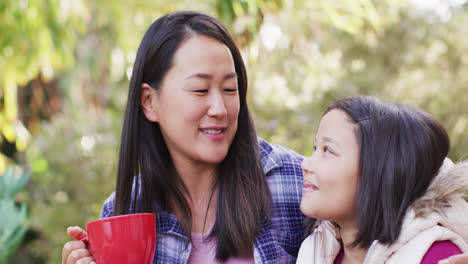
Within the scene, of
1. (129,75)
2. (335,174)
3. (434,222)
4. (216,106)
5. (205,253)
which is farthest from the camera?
(129,75)

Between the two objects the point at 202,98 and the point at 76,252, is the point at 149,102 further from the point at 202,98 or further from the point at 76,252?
the point at 76,252

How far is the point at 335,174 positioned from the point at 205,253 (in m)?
0.62

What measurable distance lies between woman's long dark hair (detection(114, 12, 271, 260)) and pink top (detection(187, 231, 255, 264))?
33 mm

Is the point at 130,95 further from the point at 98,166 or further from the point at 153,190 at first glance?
the point at 98,166

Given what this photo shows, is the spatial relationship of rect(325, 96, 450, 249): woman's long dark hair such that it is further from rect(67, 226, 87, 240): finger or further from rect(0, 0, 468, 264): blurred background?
rect(67, 226, 87, 240): finger

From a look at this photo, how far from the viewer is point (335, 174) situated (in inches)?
58.4

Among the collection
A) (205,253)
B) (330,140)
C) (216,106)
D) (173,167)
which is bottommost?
(205,253)

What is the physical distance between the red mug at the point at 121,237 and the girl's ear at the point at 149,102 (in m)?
0.60

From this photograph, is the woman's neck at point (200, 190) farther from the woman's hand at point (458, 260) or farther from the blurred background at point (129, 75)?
the woman's hand at point (458, 260)

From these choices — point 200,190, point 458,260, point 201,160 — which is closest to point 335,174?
point 458,260

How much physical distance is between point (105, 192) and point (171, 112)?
332 cm

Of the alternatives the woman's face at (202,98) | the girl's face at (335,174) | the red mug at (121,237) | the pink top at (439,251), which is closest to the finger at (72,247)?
the red mug at (121,237)

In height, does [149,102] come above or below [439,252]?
above

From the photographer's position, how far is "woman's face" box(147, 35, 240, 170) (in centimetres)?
175
